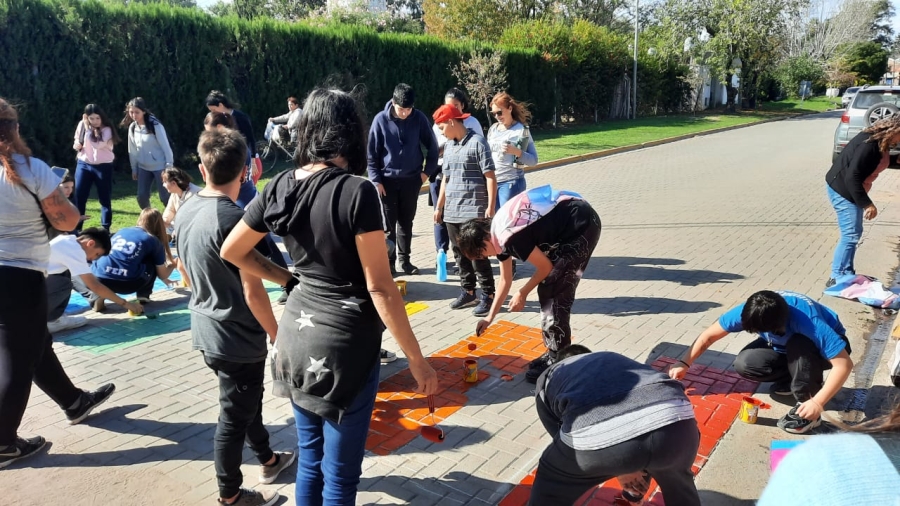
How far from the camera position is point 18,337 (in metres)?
3.15

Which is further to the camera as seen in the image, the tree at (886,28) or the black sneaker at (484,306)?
the tree at (886,28)

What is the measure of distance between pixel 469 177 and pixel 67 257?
3.29 m

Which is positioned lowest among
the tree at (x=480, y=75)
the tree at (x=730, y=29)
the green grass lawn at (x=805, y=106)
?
the green grass lawn at (x=805, y=106)

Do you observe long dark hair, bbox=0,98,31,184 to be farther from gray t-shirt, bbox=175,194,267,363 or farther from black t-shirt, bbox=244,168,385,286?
black t-shirt, bbox=244,168,385,286

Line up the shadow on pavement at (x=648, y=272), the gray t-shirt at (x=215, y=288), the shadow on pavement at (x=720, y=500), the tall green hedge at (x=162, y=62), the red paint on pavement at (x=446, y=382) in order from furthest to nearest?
the tall green hedge at (x=162, y=62) → the shadow on pavement at (x=648, y=272) → the red paint on pavement at (x=446, y=382) → the shadow on pavement at (x=720, y=500) → the gray t-shirt at (x=215, y=288)

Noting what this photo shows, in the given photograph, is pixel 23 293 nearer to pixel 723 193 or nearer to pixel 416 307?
pixel 416 307

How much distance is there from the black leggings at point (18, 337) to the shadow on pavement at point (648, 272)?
16.7 feet

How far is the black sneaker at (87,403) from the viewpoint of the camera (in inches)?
150

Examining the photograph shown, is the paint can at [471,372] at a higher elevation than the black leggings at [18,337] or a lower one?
lower

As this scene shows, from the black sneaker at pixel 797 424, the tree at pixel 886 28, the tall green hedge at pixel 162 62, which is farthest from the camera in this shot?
the tree at pixel 886 28

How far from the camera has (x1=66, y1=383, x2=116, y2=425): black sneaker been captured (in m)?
3.80

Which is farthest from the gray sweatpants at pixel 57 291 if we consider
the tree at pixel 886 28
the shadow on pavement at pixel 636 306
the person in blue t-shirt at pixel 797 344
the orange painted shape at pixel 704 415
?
the tree at pixel 886 28

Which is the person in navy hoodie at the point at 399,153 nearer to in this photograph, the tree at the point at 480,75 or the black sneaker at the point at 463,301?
the black sneaker at the point at 463,301

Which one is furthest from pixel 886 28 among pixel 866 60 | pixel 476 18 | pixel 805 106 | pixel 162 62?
pixel 162 62
